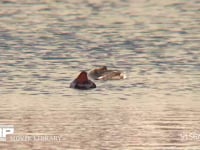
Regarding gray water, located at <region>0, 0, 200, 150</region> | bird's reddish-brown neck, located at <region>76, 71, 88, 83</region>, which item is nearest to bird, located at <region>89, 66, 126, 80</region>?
gray water, located at <region>0, 0, 200, 150</region>

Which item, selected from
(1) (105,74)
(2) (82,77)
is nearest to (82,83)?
(2) (82,77)

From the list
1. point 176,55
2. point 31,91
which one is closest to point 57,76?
point 31,91

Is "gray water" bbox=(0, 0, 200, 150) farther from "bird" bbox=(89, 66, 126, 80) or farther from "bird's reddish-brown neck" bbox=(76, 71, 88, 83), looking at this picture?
"bird's reddish-brown neck" bbox=(76, 71, 88, 83)

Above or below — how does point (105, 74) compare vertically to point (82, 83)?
below

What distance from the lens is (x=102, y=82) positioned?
25.2 m

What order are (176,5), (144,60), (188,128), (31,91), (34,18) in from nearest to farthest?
(188,128) → (31,91) → (144,60) → (34,18) → (176,5)

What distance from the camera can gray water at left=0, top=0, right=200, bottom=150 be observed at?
1894 cm

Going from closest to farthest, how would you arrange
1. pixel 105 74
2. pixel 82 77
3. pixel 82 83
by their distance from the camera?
pixel 82 83, pixel 82 77, pixel 105 74

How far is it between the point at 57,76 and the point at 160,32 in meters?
9.74

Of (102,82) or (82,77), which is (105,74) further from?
(82,77)

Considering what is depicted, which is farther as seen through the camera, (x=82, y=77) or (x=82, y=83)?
(x=82, y=77)

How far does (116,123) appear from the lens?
19.7m

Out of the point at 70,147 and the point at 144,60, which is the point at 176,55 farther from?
A: the point at 70,147

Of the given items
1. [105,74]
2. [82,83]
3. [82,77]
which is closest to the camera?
[82,83]
